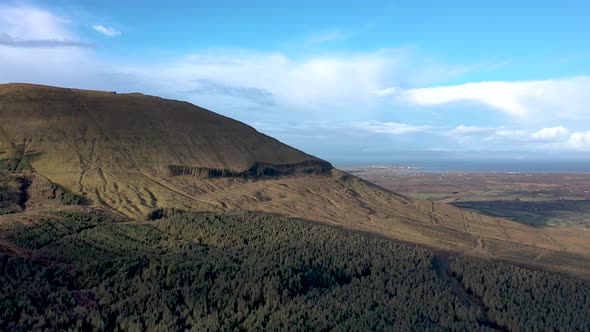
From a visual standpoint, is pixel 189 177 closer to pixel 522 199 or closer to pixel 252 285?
pixel 252 285

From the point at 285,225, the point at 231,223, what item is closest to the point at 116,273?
the point at 231,223

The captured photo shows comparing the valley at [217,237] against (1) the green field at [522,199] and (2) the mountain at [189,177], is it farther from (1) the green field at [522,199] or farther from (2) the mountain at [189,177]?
(1) the green field at [522,199]

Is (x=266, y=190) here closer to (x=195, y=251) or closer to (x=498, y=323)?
(x=195, y=251)

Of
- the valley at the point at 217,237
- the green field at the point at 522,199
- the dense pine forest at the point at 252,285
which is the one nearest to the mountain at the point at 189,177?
the valley at the point at 217,237

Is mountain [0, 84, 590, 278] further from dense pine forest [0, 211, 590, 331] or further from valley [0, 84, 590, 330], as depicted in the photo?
dense pine forest [0, 211, 590, 331]

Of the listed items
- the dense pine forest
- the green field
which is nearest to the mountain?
the dense pine forest
